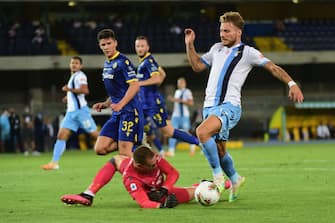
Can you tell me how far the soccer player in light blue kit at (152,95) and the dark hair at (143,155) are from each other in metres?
7.21

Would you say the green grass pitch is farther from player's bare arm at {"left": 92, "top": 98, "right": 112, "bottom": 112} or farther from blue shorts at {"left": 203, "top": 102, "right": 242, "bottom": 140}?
player's bare arm at {"left": 92, "top": 98, "right": 112, "bottom": 112}

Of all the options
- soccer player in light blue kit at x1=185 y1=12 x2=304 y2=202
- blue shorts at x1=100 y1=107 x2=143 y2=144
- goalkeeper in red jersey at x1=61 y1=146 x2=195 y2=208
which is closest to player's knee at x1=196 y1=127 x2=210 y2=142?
soccer player in light blue kit at x1=185 y1=12 x2=304 y2=202

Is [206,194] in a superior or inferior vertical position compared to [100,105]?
inferior

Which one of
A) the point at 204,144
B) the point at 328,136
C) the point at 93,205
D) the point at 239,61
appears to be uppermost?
the point at 239,61

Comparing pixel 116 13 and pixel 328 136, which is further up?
pixel 116 13

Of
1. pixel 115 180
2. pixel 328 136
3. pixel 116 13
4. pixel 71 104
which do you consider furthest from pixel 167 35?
pixel 115 180

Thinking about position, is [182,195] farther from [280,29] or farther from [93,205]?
[280,29]

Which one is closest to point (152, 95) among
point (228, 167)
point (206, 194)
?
point (228, 167)

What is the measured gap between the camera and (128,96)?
12.1 m

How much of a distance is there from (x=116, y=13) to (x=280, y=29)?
25.0ft

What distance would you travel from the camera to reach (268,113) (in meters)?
38.2

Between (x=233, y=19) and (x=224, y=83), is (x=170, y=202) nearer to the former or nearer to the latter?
(x=224, y=83)

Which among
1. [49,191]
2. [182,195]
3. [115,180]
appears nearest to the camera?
[182,195]

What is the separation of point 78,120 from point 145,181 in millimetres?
9509
